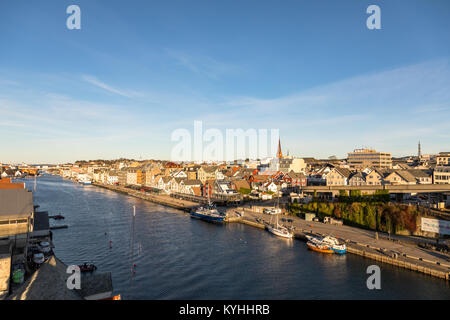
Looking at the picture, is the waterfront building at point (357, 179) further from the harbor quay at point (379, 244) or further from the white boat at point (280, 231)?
the white boat at point (280, 231)

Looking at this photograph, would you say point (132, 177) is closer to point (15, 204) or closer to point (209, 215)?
point (209, 215)

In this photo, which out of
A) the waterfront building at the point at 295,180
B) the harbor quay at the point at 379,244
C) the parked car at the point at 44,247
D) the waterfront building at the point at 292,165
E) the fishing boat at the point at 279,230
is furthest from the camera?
the waterfront building at the point at 292,165

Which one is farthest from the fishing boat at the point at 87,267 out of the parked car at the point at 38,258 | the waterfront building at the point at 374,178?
the waterfront building at the point at 374,178

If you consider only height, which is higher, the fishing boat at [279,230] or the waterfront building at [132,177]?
the waterfront building at [132,177]

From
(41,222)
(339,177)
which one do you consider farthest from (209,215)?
(339,177)

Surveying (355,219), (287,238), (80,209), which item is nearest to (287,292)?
(287,238)

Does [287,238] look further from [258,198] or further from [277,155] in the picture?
[277,155]

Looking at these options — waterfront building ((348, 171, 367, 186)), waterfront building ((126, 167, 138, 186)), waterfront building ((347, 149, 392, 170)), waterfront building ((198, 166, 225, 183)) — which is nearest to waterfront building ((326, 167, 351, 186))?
waterfront building ((348, 171, 367, 186))
